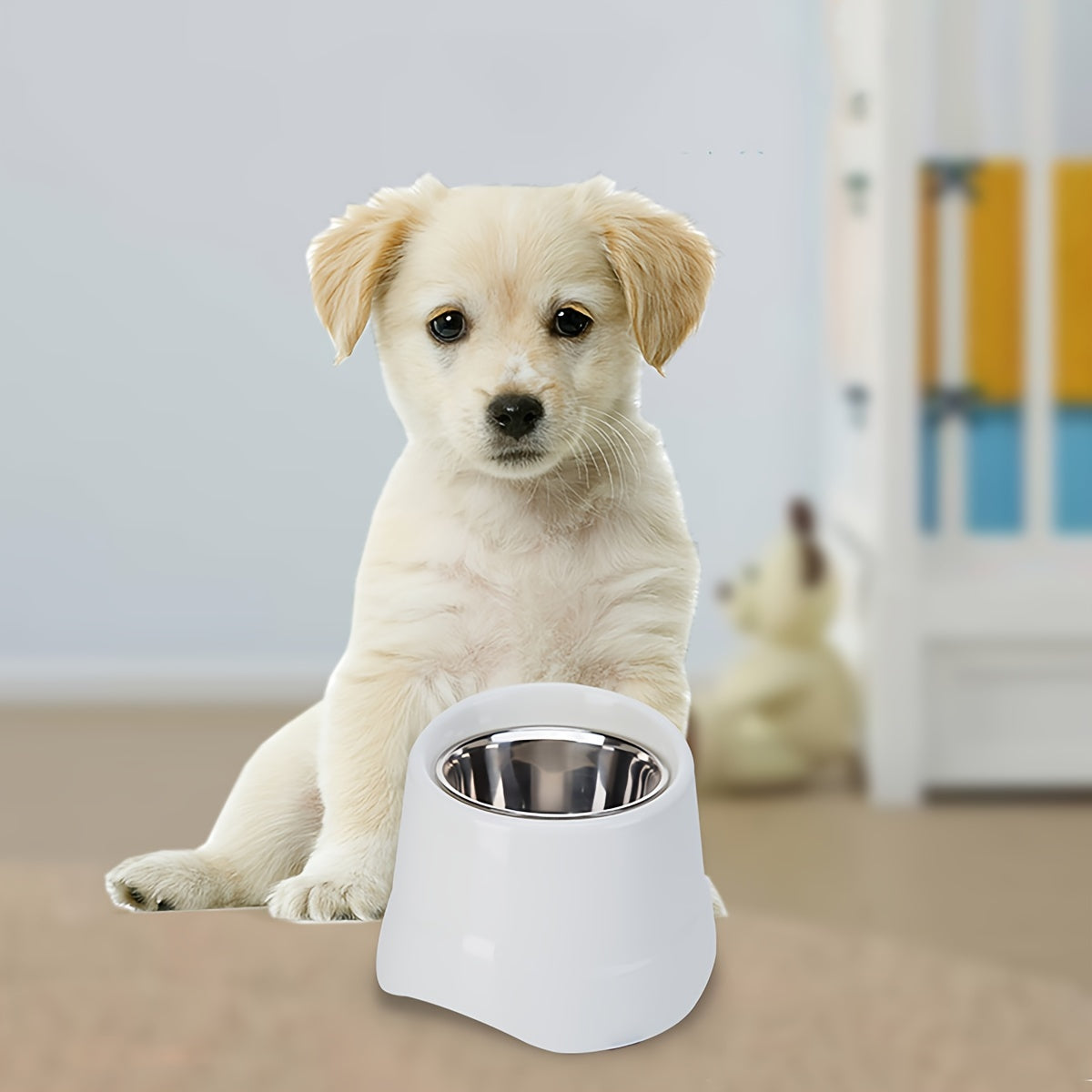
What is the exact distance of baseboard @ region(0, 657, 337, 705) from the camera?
0.74 m

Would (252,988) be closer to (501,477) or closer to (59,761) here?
(501,477)

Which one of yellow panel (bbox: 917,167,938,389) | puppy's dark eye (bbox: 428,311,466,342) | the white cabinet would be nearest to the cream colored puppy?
puppy's dark eye (bbox: 428,311,466,342)

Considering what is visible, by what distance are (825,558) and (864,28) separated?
65cm

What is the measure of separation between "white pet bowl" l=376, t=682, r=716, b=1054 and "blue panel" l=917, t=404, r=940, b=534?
1.15m

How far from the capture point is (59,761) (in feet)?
2.85

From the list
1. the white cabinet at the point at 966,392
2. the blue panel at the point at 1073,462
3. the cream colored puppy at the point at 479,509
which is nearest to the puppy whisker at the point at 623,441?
the cream colored puppy at the point at 479,509

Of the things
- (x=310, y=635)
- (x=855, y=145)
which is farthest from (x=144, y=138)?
(x=855, y=145)

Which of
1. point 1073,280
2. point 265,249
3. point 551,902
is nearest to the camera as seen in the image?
point 551,902

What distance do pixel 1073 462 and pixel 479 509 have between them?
125cm

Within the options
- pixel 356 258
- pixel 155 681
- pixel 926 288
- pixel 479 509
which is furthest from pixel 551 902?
pixel 926 288

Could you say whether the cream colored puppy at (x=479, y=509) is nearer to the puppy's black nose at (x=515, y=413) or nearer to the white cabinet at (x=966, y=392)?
the puppy's black nose at (x=515, y=413)

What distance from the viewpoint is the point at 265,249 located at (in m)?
0.77

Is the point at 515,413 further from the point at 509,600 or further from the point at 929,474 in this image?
the point at 929,474

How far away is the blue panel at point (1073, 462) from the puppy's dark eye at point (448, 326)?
1.25 metres
